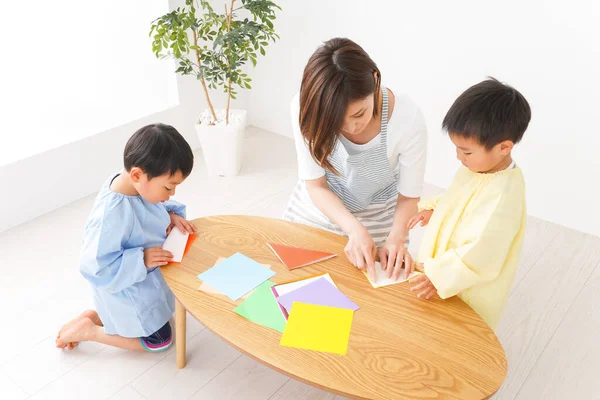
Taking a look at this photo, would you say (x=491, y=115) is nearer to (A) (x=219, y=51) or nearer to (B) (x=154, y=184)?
(B) (x=154, y=184)

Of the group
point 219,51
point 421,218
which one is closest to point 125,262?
point 421,218

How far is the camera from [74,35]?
9.39 ft

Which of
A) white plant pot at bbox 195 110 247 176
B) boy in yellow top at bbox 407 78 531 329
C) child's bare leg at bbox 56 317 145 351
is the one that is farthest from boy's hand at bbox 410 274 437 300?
white plant pot at bbox 195 110 247 176

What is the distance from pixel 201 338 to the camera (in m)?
2.07

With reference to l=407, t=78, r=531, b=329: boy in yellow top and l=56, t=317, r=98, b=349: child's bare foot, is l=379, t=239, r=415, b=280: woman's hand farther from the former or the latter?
l=56, t=317, r=98, b=349: child's bare foot

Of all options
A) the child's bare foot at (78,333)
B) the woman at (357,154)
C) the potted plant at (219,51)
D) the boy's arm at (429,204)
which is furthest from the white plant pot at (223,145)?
the boy's arm at (429,204)

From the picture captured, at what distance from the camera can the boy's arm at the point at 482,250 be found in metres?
1.41

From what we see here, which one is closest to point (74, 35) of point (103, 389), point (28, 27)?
point (28, 27)

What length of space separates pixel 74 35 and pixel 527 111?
2.44m

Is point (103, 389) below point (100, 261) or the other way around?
below

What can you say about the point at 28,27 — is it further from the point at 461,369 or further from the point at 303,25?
the point at 461,369

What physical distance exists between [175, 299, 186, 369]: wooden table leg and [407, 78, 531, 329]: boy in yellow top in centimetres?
77

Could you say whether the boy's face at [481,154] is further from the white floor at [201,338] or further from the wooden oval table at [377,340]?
the white floor at [201,338]

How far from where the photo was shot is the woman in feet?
4.77
